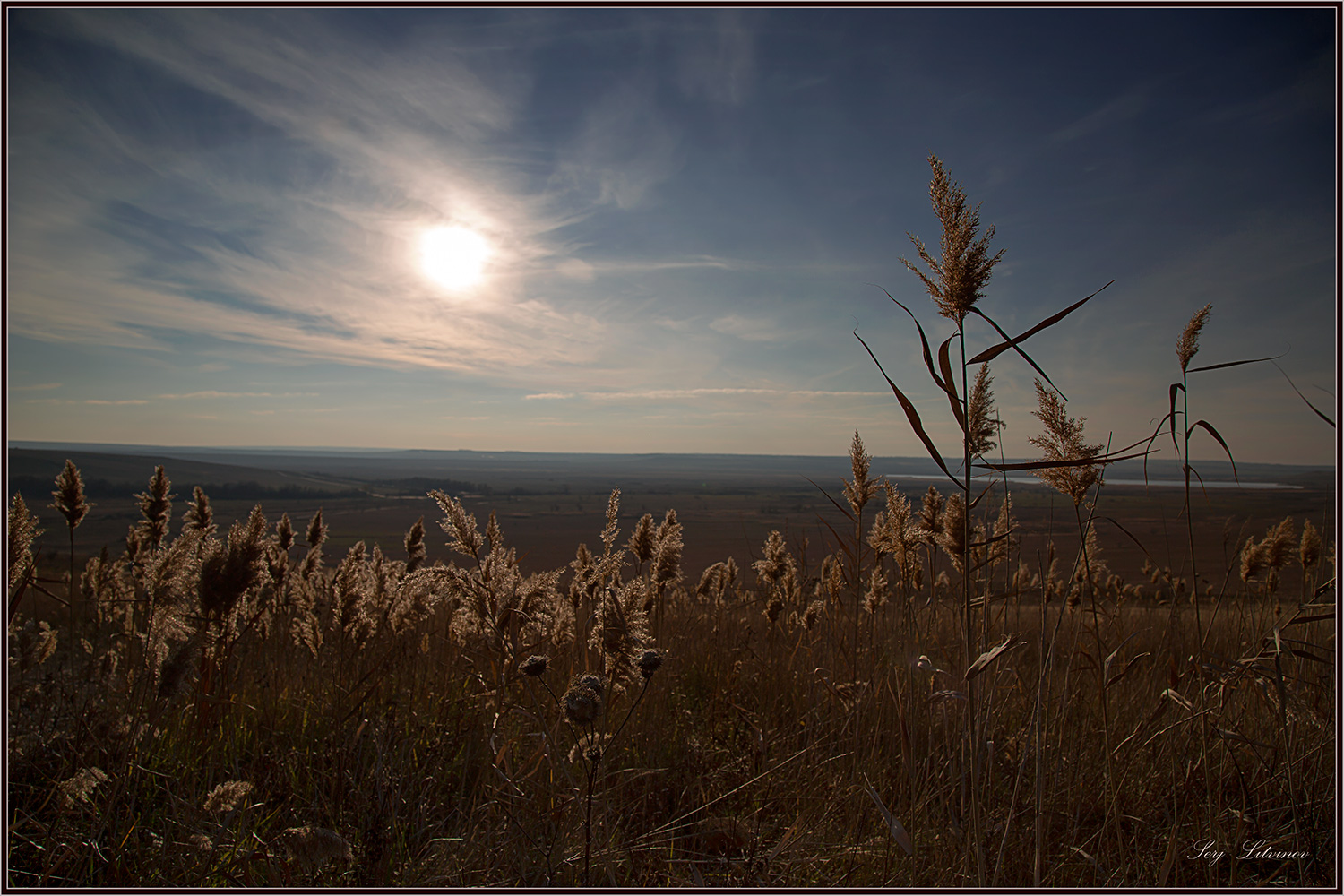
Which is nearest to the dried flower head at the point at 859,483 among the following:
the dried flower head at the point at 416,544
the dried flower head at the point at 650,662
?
the dried flower head at the point at 650,662

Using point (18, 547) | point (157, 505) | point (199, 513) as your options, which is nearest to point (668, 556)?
point (18, 547)

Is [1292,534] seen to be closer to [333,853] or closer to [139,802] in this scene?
[333,853]

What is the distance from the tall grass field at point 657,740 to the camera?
6.47 feet

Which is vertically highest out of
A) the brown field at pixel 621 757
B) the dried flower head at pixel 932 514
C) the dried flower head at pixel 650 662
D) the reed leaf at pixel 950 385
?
the reed leaf at pixel 950 385

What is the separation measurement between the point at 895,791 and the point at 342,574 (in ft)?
10.9

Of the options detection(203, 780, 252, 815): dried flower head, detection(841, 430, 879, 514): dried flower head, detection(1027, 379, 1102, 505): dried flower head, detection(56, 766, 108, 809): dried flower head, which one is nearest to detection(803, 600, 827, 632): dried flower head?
detection(841, 430, 879, 514): dried flower head

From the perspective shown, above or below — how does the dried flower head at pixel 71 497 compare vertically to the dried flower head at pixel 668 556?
above

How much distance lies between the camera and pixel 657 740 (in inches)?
118

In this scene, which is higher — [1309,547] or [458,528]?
[458,528]

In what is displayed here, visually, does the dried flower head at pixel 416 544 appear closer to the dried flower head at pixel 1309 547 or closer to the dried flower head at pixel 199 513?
the dried flower head at pixel 199 513

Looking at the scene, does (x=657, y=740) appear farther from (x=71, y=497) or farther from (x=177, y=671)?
(x=71, y=497)

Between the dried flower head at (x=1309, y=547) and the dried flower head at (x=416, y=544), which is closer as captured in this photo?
the dried flower head at (x=1309, y=547)

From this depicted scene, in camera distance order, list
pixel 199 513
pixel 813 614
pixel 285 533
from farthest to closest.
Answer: pixel 285 533 < pixel 813 614 < pixel 199 513

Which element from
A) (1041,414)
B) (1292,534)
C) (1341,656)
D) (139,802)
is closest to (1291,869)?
(1341,656)
